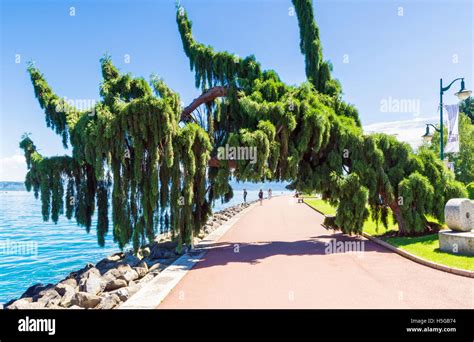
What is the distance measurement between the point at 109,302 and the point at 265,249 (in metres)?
8.10

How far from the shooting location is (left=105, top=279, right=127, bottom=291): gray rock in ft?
31.6

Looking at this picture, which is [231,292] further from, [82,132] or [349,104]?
[349,104]

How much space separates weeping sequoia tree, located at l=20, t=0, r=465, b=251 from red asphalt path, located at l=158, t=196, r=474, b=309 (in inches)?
109

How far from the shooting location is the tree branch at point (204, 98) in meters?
16.7

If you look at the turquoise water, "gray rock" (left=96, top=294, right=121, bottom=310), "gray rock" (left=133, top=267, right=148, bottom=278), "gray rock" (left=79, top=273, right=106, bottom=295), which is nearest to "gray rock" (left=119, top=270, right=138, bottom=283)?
"gray rock" (left=133, top=267, right=148, bottom=278)

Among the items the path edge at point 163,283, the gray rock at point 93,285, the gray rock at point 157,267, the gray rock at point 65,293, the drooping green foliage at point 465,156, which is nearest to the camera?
the path edge at point 163,283

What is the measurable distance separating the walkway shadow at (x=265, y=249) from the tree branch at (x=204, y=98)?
277 inches

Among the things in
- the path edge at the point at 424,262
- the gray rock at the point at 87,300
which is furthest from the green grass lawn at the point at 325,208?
the gray rock at the point at 87,300

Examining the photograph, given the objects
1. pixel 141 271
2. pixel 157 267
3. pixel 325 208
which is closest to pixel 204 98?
pixel 157 267

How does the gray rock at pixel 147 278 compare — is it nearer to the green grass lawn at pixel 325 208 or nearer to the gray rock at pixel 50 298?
the gray rock at pixel 50 298

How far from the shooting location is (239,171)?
13367mm

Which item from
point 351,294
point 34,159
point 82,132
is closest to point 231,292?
point 351,294
